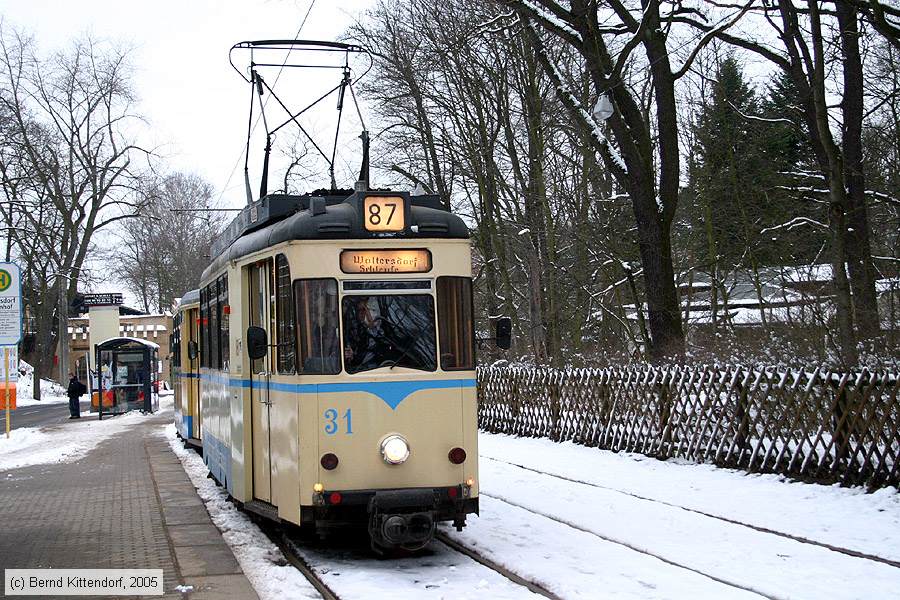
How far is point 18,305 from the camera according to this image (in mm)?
20297

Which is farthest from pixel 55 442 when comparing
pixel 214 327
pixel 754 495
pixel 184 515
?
pixel 754 495

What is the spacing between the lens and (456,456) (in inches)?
346

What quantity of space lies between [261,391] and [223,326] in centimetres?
205

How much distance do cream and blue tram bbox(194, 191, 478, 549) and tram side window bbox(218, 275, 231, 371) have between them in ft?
6.67

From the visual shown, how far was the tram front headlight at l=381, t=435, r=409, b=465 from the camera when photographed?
8555 mm

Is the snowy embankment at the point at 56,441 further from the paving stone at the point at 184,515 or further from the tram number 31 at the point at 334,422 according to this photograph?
the tram number 31 at the point at 334,422

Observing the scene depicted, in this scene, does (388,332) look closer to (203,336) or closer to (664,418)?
(203,336)

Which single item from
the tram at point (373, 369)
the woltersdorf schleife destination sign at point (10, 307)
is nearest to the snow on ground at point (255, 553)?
the tram at point (373, 369)

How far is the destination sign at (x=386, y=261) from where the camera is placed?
884cm

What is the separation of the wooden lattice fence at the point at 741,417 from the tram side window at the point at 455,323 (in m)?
4.92

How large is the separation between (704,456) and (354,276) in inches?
294

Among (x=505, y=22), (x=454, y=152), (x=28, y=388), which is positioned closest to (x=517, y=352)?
(x=454, y=152)

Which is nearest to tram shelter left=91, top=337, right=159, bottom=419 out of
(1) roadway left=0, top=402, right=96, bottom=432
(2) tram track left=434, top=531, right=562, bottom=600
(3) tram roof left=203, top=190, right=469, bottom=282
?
(1) roadway left=0, top=402, right=96, bottom=432

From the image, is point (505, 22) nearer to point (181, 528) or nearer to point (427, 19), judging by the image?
point (427, 19)
